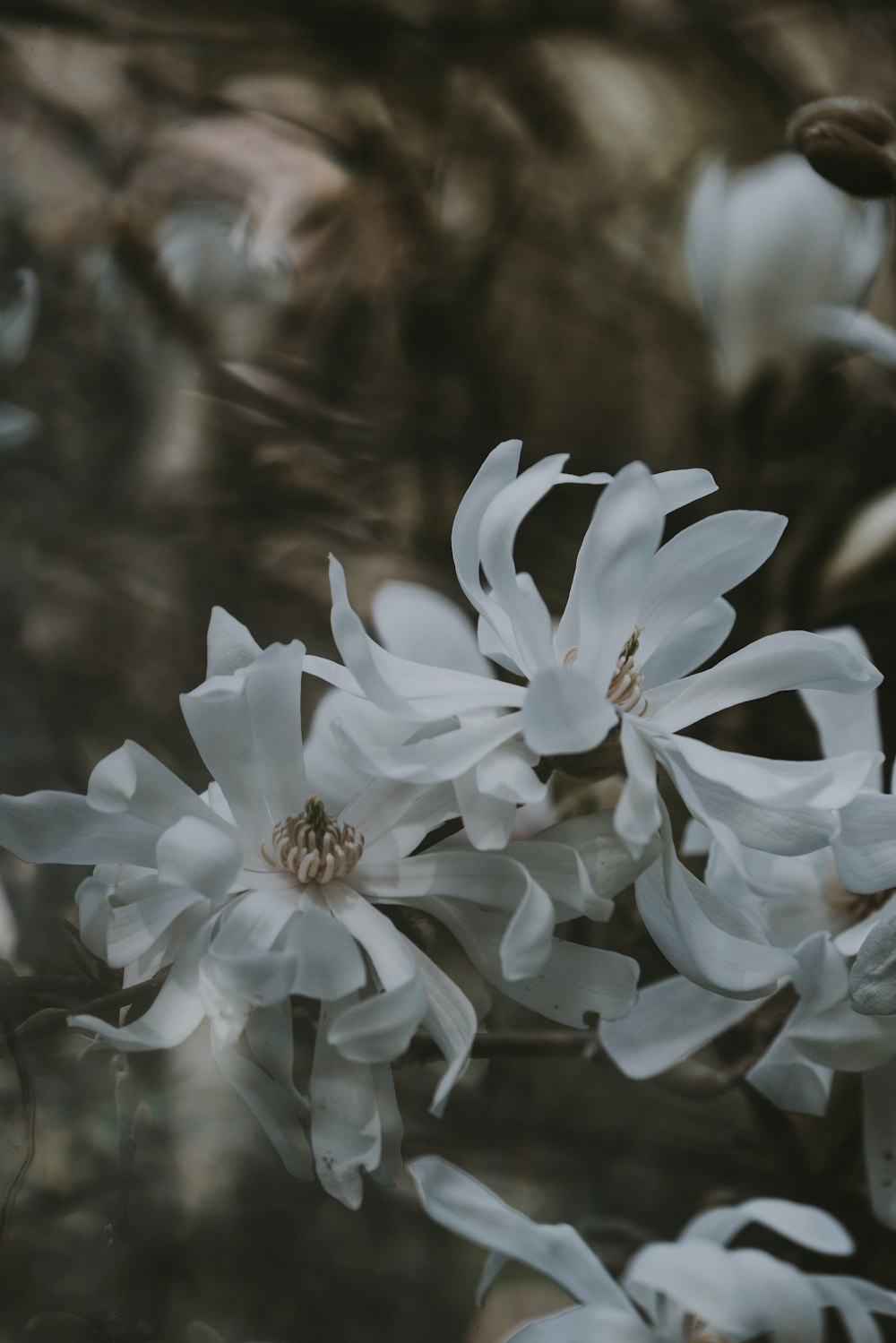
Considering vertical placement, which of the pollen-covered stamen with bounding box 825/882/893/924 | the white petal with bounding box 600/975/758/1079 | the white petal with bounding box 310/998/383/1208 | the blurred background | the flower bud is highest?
the flower bud

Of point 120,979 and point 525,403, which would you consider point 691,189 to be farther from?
point 120,979

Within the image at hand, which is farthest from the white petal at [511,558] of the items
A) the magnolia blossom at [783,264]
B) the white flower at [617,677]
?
the magnolia blossom at [783,264]

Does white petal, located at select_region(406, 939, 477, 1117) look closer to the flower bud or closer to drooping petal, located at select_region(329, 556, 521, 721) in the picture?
drooping petal, located at select_region(329, 556, 521, 721)

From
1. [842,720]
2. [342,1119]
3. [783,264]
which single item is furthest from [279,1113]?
[783,264]

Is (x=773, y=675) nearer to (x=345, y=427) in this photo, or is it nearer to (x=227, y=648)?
(x=227, y=648)

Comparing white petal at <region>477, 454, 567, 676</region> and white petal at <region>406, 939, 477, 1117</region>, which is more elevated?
white petal at <region>477, 454, 567, 676</region>

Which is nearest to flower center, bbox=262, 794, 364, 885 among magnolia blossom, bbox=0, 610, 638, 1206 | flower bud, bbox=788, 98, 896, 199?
magnolia blossom, bbox=0, 610, 638, 1206

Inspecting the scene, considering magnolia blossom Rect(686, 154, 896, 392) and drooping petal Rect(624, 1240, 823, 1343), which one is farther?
magnolia blossom Rect(686, 154, 896, 392)
